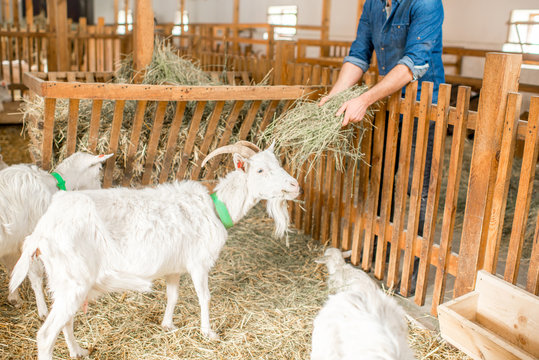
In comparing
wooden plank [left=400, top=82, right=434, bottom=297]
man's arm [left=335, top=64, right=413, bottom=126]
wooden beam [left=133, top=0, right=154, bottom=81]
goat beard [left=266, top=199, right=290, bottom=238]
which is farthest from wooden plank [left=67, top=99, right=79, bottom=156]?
wooden plank [left=400, top=82, right=434, bottom=297]

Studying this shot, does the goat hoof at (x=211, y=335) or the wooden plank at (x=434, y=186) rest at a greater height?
the wooden plank at (x=434, y=186)

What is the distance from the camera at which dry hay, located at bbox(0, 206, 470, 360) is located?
2.91 meters

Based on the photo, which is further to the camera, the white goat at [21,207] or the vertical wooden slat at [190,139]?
the vertical wooden slat at [190,139]

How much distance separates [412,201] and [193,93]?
1.66 m

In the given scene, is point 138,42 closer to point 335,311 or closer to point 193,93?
point 193,93

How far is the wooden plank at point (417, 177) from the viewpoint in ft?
10.4

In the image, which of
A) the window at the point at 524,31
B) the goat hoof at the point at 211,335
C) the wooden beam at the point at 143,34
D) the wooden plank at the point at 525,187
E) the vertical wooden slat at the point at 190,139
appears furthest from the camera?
the window at the point at 524,31

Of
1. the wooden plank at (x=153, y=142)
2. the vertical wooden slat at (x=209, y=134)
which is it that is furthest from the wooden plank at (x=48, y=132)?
the vertical wooden slat at (x=209, y=134)

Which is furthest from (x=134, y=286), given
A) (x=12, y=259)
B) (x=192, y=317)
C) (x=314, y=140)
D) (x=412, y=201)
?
(x=412, y=201)

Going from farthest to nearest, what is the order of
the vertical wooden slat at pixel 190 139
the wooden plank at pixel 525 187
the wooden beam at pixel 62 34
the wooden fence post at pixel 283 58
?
the wooden beam at pixel 62 34, the wooden fence post at pixel 283 58, the vertical wooden slat at pixel 190 139, the wooden plank at pixel 525 187

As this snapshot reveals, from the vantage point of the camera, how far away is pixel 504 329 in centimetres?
272

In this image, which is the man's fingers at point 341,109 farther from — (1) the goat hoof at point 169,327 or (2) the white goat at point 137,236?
(1) the goat hoof at point 169,327

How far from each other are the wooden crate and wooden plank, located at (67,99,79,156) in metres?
2.57

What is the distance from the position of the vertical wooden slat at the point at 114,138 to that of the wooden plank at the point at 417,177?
1982 mm
